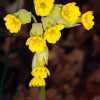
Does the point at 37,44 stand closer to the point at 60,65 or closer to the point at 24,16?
the point at 24,16

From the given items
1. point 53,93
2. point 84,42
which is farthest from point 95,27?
point 53,93

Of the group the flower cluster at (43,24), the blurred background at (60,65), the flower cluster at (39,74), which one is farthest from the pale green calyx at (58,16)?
the blurred background at (60,65)

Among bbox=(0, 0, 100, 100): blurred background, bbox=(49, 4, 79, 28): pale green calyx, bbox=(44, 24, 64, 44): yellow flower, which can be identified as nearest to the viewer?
bbox=(44, 24, 64, 44): yellow flower

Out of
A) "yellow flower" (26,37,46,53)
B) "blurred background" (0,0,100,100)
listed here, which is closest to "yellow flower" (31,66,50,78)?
"yellow flower" (26,37,46,53)

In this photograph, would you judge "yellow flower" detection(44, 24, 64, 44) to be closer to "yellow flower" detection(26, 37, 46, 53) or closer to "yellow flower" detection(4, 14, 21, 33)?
"yellow flower" detection(26, 37, 46, 53)

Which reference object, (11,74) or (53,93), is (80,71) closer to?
(53,93)

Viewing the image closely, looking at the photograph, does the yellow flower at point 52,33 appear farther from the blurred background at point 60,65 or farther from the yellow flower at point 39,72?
the blurred background at point 60,65
